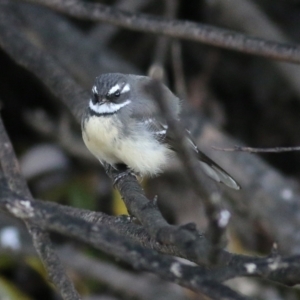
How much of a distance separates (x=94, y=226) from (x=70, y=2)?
2.79 meters

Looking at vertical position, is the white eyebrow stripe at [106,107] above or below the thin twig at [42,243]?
above

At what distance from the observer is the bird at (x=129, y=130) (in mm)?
3807

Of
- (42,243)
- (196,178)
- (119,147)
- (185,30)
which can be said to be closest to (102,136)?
(119,147)

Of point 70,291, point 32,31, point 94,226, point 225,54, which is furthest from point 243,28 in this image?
point 94,226

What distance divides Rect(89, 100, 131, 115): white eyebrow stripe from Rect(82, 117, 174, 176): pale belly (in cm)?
5

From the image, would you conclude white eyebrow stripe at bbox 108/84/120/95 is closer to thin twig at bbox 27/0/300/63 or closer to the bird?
the bird

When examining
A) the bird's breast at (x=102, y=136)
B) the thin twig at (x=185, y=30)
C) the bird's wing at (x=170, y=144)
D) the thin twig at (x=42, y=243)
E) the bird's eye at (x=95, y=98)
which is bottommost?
the thin twig at (x=42, y=243)

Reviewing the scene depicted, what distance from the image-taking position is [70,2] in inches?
170

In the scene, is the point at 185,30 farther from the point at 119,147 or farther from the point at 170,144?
the point at 119,147

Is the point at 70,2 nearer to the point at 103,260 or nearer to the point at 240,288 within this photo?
the point at 103,260

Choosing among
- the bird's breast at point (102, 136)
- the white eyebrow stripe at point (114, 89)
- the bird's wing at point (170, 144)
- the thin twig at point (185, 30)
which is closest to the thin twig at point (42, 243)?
the bird's breast at point (102, 136)

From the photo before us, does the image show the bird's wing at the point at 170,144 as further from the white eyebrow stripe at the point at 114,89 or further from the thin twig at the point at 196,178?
the thin twig at the point at 196,178

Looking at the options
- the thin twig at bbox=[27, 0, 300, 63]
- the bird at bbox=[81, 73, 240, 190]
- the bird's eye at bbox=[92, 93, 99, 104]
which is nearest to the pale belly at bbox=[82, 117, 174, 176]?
the bird at bbox=[81, 73, 240, 190]

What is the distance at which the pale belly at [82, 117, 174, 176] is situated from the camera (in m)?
3.79
